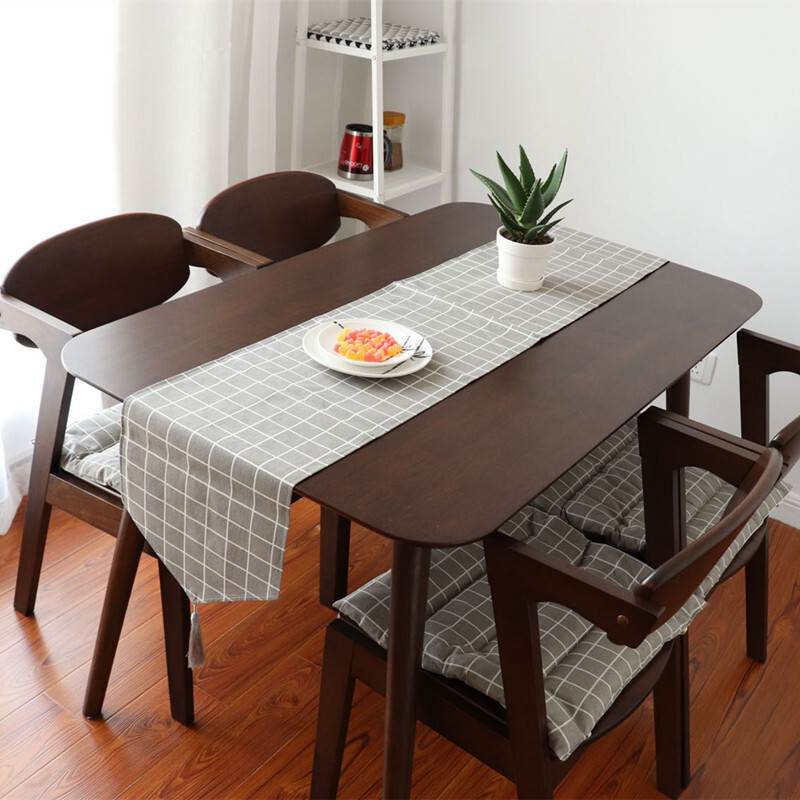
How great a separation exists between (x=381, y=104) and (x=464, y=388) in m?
1.39

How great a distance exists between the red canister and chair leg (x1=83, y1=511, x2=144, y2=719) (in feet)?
5.08

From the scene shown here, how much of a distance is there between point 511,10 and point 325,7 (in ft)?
1.88

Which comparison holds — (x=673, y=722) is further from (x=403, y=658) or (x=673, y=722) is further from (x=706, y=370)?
(x=706, y=370)

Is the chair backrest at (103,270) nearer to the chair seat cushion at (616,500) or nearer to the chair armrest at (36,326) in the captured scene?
the chair armrest at (36,326)

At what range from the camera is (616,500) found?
5.84ft

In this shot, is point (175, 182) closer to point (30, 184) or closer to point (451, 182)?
point (30, 184)

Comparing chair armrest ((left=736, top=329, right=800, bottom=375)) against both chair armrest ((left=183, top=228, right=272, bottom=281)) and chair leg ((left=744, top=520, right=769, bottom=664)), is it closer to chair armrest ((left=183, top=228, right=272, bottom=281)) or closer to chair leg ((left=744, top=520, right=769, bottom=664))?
chair leg ((left=744, top=520, right=769, bottom=664))

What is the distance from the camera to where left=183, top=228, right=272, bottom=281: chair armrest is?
1.95m

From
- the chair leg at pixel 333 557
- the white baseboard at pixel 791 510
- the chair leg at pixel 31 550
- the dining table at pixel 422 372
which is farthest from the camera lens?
the white baseboard at pixel 791 510

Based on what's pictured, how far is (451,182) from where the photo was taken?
2969 millimetres

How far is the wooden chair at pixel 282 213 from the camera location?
85.7 inches

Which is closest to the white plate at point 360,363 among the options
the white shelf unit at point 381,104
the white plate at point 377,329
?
the white plate at point 377,329

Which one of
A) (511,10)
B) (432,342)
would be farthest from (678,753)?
(511,10)

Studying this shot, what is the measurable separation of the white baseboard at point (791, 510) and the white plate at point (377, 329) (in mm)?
1444
